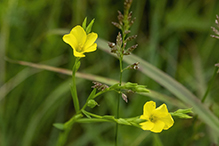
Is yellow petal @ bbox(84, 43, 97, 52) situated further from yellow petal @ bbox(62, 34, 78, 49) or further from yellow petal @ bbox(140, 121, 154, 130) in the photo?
yellow petal @ bbox(140, 121, 154, 130)

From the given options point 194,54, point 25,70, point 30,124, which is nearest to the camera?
point 30,124

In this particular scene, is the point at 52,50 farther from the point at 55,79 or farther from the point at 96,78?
the point at 96,78

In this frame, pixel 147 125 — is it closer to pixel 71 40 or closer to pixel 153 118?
pixel 153 118

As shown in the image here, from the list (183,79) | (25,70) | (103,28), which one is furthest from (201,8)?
(25,70)

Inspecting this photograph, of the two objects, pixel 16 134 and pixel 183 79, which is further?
pixel 183 79

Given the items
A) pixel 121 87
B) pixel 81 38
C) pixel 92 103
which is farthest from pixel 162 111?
pixel 81 38

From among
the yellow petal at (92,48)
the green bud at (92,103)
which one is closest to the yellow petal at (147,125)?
the green bud at (92,103)
